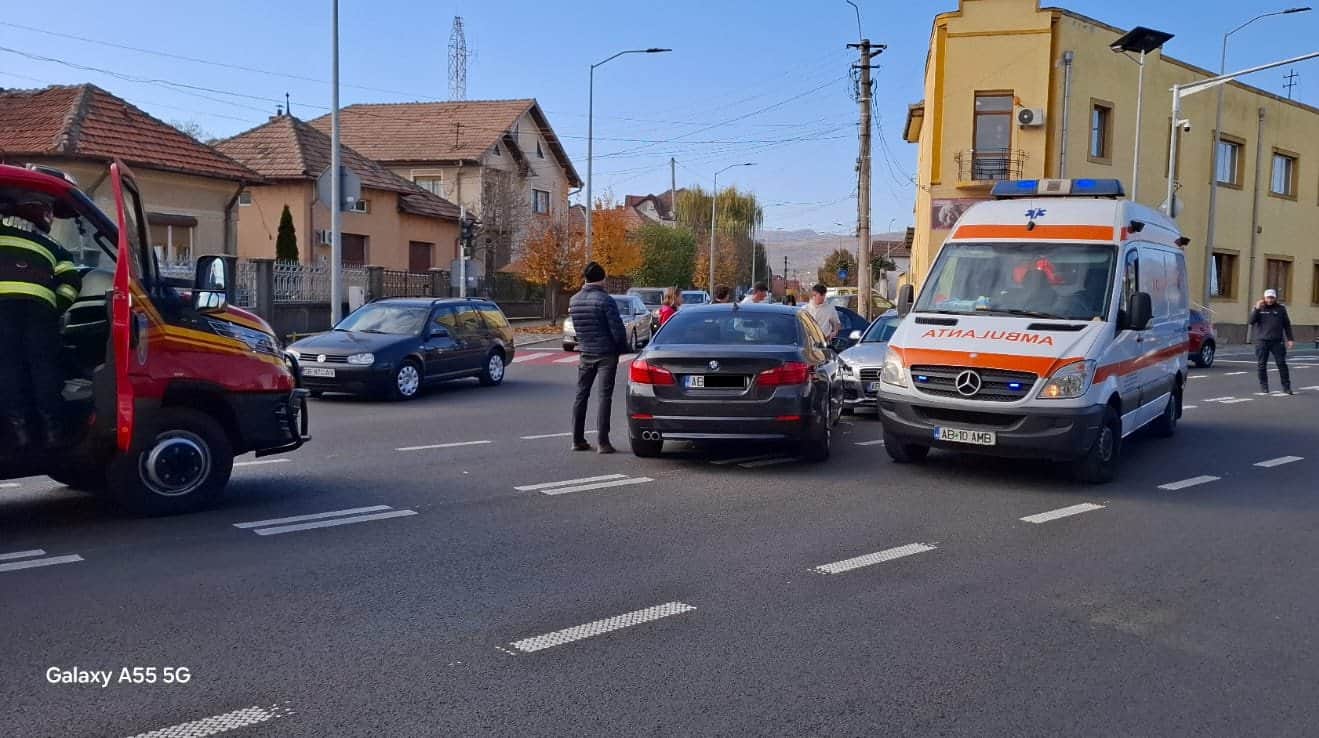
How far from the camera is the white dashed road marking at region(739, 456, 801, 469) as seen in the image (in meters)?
10.3

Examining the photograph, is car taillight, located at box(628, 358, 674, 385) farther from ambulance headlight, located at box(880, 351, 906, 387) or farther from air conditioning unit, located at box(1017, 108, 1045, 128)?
air conditioning unit, located at box(1017, 108, 1045, 128)

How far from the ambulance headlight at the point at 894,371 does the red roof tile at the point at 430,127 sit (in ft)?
134

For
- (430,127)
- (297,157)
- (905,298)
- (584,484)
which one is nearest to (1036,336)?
(905,298)

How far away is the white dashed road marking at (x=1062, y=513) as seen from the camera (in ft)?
26.6

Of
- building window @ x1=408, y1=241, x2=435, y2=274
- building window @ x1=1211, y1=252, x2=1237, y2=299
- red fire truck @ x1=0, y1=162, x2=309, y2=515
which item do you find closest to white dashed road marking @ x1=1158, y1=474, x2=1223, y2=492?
red fire truck @ x1=0, y1=162, x2=309, y2=515

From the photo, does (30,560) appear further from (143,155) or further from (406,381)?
(143,155)

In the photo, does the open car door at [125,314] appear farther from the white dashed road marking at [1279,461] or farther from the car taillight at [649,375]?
the white dashed road marking at [1279,461]

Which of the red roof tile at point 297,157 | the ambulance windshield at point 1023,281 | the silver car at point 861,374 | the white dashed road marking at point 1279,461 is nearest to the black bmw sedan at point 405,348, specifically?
the silver car at point 861,374

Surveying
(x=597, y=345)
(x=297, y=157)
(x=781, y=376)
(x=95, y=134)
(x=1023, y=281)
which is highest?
(x=297, y=157)

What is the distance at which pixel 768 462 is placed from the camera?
10.5 metres

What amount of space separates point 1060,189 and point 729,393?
4202 millimetres

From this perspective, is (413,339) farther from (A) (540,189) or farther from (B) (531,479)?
(A) (540,189)

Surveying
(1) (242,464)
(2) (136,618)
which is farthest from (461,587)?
(1) (242,464)

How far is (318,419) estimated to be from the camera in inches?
539
